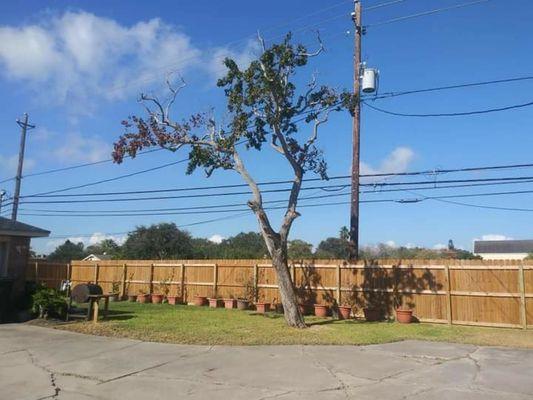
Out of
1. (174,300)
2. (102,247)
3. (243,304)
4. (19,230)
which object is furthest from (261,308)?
(102,247)

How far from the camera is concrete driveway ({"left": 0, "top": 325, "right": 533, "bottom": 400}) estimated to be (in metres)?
8.00

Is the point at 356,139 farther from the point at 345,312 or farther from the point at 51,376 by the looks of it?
the point at 51,376

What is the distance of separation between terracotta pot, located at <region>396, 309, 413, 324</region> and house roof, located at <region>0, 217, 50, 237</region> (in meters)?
12.4

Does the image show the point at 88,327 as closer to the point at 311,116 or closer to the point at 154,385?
the point at 154,385

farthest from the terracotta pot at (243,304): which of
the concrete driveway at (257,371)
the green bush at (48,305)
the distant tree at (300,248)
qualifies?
the distant tree at (300,248)

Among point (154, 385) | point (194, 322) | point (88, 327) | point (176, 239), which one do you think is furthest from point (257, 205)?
point (176, 239)

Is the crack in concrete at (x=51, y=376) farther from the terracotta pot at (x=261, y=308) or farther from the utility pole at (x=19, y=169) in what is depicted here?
the utility pole at (x=19, y=169)

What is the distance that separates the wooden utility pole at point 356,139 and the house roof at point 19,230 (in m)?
10.8

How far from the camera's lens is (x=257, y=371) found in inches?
371

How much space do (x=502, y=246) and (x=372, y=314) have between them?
7746 centimetres

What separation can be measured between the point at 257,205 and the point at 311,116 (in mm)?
3353

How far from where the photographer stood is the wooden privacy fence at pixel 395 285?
53.3 ft

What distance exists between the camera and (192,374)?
918 centimetres

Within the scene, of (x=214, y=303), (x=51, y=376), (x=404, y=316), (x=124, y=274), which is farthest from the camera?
(x=124, y=274)
